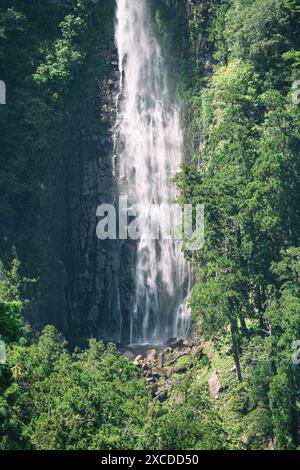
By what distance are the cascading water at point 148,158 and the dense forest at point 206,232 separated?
0.78 meters

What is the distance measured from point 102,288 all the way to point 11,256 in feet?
15.7

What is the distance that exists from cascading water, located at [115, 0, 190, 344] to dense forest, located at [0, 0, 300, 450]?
2.55 ft

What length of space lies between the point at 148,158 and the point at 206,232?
469 inches

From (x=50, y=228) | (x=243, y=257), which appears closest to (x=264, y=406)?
(x=243, y=257)

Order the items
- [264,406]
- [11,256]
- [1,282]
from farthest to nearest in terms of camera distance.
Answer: [11,256], [1,282], [264,406]

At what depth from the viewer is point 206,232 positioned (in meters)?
57.7

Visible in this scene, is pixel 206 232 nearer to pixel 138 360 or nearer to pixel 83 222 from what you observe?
pixel 138 360

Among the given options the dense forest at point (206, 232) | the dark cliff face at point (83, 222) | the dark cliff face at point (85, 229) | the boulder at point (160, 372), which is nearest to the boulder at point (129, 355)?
the boulder at point (160, 372)

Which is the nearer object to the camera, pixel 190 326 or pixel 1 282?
pixel 1 282

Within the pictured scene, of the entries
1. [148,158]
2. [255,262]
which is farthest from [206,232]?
[148,158]

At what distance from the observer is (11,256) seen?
A: 212ft

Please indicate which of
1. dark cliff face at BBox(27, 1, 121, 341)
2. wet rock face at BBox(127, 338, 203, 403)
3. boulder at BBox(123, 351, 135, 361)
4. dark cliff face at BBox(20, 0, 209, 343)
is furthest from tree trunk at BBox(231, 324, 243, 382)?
dark cliff face at BBox(27, 1, 121, 341)

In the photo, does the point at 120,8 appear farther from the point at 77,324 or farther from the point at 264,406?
the point at 264,406

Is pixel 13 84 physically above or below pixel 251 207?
above
